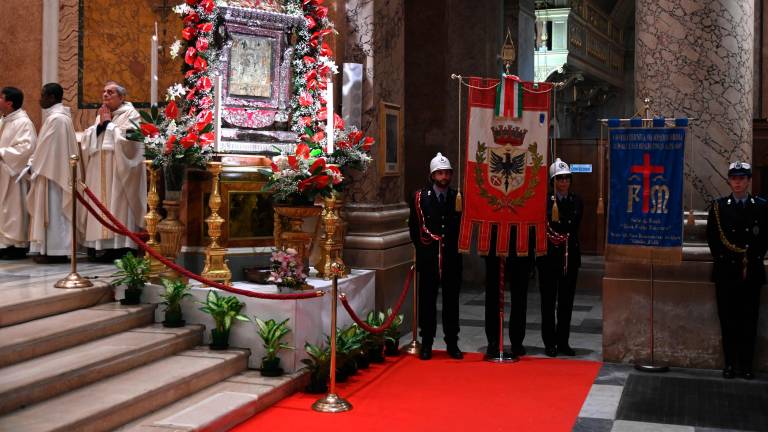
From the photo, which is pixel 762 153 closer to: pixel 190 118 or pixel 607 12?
pixel 190 118

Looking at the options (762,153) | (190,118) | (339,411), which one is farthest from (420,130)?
(339,411)

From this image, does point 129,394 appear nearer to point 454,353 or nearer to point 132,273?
point 132,273

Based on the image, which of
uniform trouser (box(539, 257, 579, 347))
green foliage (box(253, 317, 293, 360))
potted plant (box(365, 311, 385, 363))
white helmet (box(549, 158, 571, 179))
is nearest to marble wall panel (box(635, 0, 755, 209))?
white helmet (box(549, 158, 571, 179))

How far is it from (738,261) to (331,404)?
12.7ft

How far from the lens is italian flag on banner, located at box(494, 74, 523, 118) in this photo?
30.8 ft

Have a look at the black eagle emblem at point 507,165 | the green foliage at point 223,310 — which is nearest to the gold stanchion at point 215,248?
the green foliage at point 223,310

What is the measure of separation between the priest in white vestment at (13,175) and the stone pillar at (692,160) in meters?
6.23

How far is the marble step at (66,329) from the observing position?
6.74m

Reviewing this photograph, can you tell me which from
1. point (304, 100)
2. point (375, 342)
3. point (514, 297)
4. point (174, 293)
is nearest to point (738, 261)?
point (514, 297)

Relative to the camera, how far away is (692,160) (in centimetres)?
912

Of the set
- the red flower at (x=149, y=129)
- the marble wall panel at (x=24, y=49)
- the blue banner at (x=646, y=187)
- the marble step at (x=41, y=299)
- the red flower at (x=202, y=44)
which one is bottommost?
the marble step at (x=41, y=299)

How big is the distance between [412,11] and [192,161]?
707cm

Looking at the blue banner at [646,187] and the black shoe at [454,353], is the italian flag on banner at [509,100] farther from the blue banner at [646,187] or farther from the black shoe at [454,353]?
the black shoe at [454,353]

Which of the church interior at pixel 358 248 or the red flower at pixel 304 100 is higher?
the red flower at pixel 304 100
